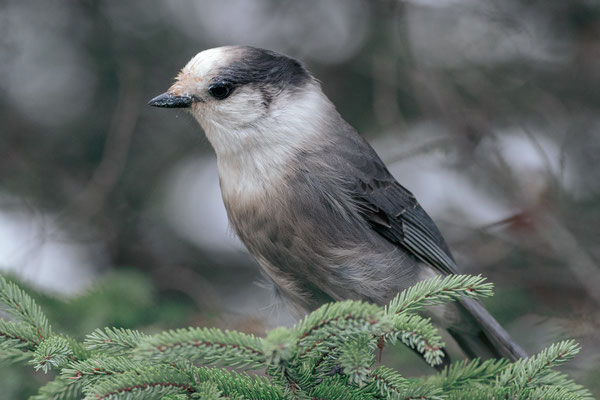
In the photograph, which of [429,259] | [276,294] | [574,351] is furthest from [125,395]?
[429,259]

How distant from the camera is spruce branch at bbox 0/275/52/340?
1.74m

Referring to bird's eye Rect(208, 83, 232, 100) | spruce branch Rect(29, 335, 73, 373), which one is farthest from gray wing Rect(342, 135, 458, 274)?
spruce branch Rect(29, 335, 73, 373)

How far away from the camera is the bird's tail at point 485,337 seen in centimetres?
271

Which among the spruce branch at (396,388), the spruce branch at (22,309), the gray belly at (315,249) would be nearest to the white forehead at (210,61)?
the gray belly at (315,249)

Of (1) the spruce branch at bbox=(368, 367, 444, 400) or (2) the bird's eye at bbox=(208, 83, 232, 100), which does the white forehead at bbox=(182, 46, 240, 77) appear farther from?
(1) the spruce branch at bbox=(368, 367, 444, 400)

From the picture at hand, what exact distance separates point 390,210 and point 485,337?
0.75 m

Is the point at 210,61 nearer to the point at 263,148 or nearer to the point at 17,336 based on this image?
the point at 263,148

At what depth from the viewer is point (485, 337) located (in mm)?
2838

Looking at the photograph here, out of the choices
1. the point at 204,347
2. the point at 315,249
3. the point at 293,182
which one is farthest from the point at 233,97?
the point at 204,347

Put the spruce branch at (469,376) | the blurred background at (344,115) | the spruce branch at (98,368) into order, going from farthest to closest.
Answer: the blurred background at (344,115) < the spruce branch at (469,376) < the spruce branch at (98,368)

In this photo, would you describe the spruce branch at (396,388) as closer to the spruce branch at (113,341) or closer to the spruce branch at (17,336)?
the spruce branch at (113,341)

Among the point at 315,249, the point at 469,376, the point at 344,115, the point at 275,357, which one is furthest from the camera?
the point at 344,115

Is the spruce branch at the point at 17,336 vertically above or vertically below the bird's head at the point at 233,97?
below

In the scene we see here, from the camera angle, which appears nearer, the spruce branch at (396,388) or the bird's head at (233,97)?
the spruce branch at (396,388)
